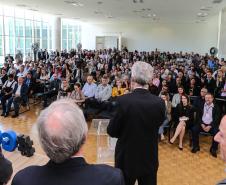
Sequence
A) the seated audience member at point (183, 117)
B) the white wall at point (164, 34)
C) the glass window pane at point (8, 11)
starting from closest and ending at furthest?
the seated audience member at point (183, 117) → the glass window pane at point (8, 11) → the white wall at point (164, 34)

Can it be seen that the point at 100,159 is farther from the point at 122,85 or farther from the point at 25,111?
the point at 25,111

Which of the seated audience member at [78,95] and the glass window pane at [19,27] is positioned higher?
the glass window pane at [19,27]

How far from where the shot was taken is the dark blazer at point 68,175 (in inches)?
42.2

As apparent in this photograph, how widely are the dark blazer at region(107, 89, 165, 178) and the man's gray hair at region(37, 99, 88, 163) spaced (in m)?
1.06

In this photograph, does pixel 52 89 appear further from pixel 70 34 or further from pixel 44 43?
pixel 70 34

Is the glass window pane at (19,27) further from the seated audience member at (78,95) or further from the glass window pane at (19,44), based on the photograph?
the seated audience member at (78,95)

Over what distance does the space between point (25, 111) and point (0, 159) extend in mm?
6747

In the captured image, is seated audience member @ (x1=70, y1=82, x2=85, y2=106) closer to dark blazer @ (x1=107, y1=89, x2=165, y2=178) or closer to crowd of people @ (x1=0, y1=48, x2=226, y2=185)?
crowd of people @ (x1=0, y1=48, x2=226, y2=185)

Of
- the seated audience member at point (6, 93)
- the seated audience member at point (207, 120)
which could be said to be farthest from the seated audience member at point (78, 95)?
the seated audience member at point (207, 120)

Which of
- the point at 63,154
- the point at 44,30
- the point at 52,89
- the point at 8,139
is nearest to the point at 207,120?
the point at 8,139

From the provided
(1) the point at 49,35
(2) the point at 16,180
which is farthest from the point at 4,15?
(2) the point at 16,180

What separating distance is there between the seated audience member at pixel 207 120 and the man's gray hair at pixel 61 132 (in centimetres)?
485

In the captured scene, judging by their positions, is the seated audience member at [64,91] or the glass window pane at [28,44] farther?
the glass window pane at [28,44]

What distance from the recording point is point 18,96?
25.9ft
